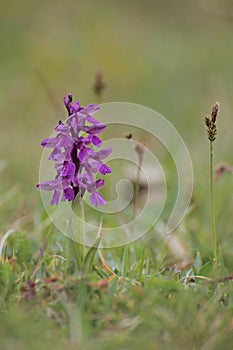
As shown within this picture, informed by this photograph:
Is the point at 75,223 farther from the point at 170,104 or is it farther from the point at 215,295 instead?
the point at 170,104

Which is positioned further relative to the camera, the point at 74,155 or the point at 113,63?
the point at 113,63

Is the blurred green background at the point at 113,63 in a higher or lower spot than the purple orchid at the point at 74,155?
higher

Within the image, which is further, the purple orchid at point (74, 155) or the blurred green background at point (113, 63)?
the blurred green background at point (113, 63)

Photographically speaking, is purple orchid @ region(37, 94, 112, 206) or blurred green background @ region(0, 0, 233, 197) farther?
blurred green background @ region(0, 0, 233, 197)

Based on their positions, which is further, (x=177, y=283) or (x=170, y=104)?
(x=170, y=104)

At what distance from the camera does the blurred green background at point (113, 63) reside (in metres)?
4.90

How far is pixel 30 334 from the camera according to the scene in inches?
63.1

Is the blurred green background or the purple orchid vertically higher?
the blurred green background

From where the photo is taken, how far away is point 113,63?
711 centimetres

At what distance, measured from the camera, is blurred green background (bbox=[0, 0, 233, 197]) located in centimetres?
490

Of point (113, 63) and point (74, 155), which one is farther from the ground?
point (113, 63)

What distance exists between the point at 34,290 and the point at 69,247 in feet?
0.69

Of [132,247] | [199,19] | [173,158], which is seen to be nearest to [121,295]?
[132,247]

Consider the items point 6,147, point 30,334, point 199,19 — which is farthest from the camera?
point 199,19
